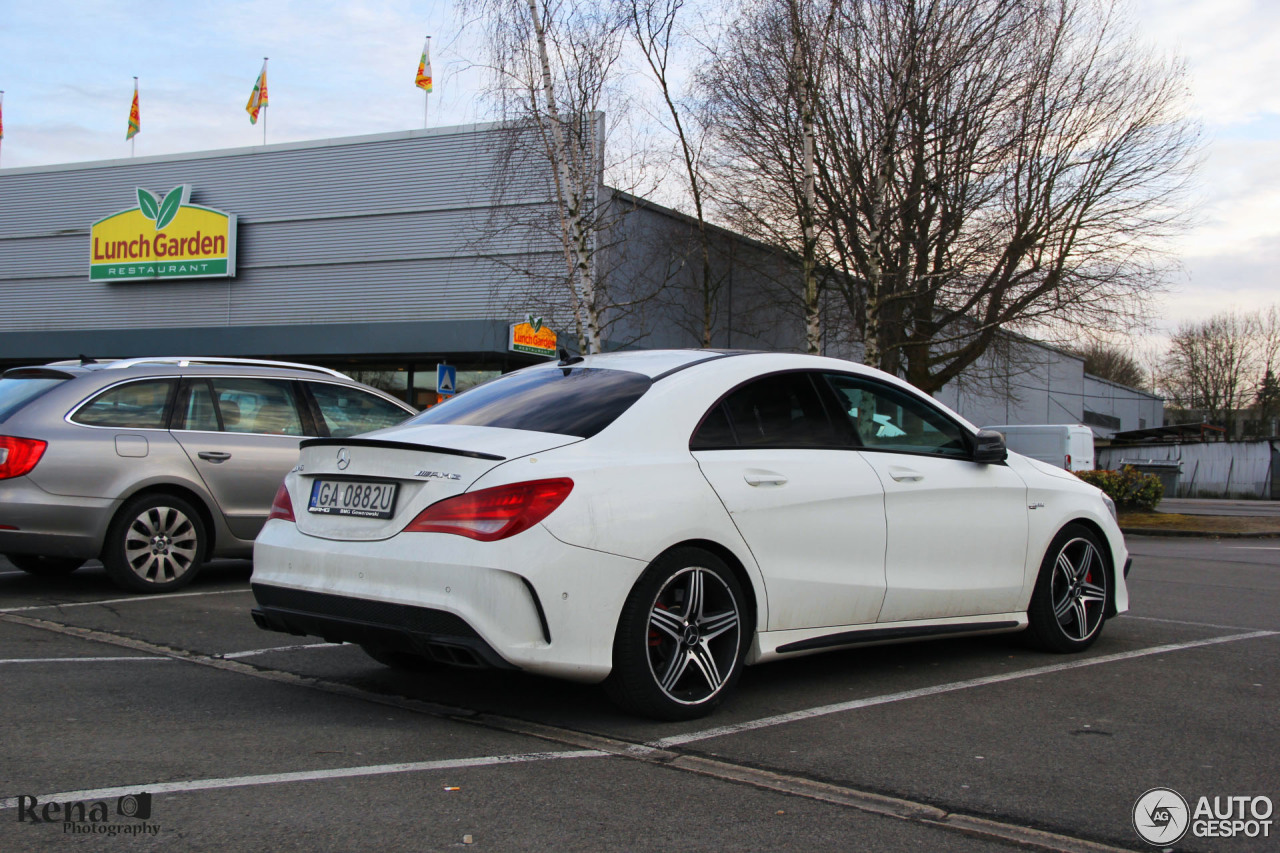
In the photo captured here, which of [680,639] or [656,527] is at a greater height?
[656,527]

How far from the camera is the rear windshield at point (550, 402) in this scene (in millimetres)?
4672

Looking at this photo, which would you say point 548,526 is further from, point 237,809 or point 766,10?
point 766,10

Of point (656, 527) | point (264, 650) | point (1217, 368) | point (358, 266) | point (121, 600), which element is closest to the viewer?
point (656, 527)

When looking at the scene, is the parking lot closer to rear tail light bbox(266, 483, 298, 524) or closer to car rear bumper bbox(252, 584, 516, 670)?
car rear bumper bbox(252, 584, 516, 670)

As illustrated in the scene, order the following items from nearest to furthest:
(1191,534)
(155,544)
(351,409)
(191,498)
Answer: (155,544) < (191,498) < (351,409) < (1191,534)

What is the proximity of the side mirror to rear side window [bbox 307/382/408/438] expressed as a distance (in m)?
5.00

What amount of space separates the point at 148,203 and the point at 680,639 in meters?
30.8

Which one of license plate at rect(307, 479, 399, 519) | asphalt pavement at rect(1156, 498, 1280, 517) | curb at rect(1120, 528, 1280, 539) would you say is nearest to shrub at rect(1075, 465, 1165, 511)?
asphalt pavement at rect(1156, 498, 1280, 517)

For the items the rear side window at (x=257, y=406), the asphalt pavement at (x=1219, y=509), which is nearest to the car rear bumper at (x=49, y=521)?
the rear side window at (x=257, y=406)

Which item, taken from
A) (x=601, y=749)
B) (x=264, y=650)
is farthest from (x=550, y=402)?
(x=264, y=650)

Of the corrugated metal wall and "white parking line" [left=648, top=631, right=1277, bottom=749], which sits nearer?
"white parking line" [left=648, top=631, right=1277, bottom=749]

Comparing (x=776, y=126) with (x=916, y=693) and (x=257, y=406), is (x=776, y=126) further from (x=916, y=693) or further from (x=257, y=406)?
(x=916, y=693)

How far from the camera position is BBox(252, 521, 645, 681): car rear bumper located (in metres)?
4.09

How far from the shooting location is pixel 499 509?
13.7 ft
